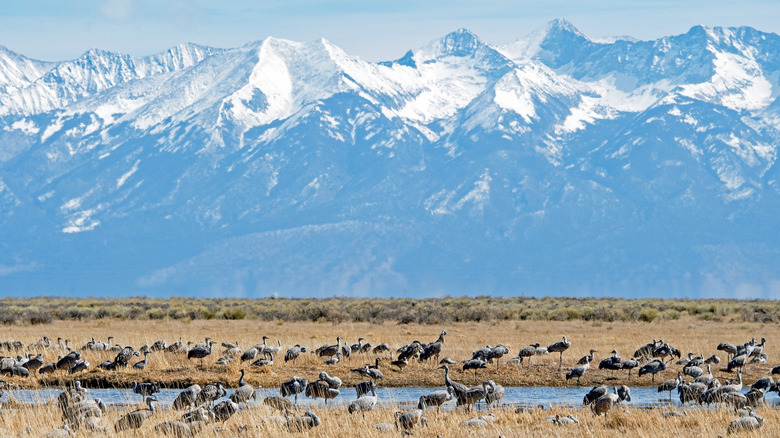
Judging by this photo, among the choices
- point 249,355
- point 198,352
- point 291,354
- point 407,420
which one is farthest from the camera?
point 291,354

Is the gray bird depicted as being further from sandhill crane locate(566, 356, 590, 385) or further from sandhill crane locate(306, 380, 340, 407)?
sandhill crane locate(306, 380, 340, 407)

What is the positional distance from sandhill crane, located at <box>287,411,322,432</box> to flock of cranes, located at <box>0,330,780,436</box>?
0.02m

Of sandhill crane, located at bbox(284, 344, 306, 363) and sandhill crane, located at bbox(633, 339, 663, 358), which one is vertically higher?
sandhill crane, located at bbox(284, 344, 306, 363)

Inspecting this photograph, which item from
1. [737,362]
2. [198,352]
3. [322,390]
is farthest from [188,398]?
[737,362]

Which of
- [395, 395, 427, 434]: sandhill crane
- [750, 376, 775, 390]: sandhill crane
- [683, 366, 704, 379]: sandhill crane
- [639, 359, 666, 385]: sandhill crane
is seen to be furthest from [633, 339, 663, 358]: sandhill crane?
[395, 395, 427, 434]: sandhill crane

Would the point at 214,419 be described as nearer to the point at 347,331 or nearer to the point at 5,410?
the point at 5,410

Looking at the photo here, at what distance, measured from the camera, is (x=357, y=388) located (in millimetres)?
25156

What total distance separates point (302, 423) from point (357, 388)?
4.68 metres

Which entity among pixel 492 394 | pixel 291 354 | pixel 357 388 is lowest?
pixel 492 394

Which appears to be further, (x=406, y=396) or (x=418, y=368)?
(x=418, y=368)

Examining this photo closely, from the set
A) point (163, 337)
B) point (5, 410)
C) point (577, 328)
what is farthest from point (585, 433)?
point (577, 328)

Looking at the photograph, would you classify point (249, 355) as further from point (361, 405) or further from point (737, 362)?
point (737, 362)

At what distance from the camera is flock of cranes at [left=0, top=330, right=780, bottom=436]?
2078 cm

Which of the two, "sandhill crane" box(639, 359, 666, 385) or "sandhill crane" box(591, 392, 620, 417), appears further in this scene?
"sandhill crane" box(639, 359, 666, 385)
